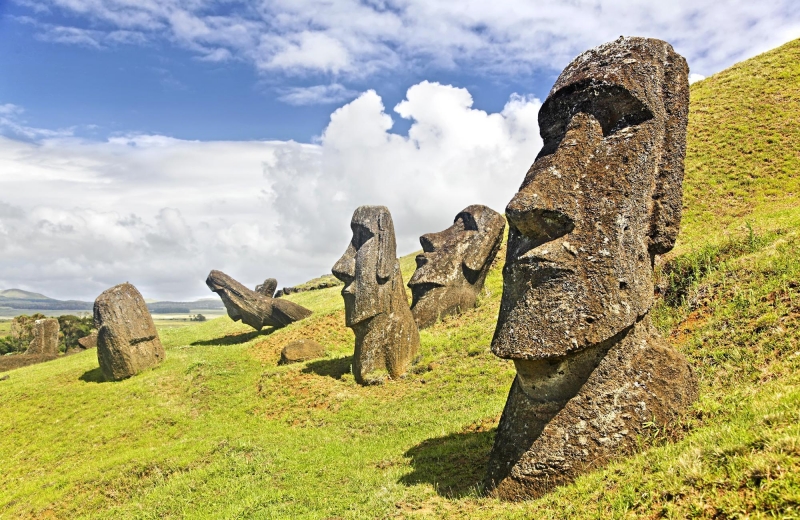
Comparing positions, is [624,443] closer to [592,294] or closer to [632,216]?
[592,294]

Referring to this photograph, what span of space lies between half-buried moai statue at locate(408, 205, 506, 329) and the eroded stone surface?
4.23m

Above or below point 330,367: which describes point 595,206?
above

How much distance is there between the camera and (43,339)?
1268 inches

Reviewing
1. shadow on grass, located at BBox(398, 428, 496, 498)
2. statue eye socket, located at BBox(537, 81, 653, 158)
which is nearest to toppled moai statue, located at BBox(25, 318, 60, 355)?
shadow on grass, located at BBox(398, 428, 496, 498)

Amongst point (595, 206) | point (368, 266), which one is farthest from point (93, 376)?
point (595, 206)

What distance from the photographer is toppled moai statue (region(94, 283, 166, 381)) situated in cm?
1958

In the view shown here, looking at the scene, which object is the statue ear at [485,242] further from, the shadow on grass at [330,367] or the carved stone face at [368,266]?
the shadow on grass at [330,367]

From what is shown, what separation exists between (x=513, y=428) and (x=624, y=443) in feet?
4.24

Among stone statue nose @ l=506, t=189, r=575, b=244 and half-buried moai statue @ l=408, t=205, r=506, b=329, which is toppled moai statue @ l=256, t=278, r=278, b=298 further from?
stone statue nose @ l=506, t=189, r=575, b=244

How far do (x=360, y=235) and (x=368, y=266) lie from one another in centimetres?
136

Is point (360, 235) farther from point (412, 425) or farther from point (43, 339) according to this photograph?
point (43, 339)

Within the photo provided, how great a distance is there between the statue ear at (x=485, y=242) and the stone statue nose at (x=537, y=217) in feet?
50.2

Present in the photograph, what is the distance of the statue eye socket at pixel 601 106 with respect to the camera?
22.2 feet

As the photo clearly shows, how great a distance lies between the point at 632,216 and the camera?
6543 mm
